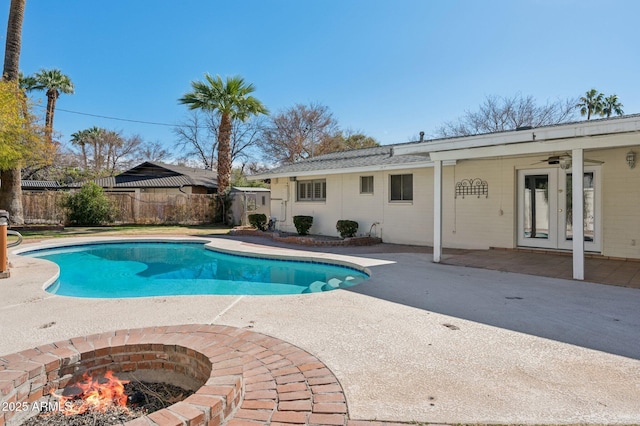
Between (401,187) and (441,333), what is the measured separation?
29.4 ft

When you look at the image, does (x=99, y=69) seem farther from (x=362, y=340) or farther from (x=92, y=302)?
(x=362, y=340)

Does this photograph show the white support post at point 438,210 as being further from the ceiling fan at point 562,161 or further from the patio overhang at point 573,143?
the ceiling fan at point 562,161

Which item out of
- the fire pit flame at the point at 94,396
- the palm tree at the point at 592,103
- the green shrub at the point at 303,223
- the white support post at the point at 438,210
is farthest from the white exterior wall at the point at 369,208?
the palm tree at the point at 592,103

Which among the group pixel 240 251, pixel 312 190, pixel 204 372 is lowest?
pixel 204 372

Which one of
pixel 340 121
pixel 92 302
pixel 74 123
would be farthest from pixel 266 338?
pixel 74 123

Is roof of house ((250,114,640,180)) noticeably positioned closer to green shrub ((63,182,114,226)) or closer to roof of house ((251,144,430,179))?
roof of house ((251,144,430,179))

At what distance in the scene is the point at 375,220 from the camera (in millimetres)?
13250

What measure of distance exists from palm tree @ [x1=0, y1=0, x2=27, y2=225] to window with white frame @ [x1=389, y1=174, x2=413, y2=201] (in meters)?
16.3

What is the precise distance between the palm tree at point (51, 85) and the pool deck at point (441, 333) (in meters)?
27.8

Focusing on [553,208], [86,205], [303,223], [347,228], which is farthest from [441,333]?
[86,205]

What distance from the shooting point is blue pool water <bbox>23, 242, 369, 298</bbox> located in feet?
25.3

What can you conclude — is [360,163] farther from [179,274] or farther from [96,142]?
[96,142]

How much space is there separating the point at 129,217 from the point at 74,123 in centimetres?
2246

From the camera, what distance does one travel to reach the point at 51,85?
1106 inches
